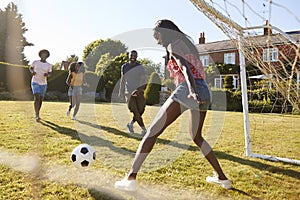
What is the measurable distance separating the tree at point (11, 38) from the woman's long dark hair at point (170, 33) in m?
37.4

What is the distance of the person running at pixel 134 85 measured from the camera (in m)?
5.85

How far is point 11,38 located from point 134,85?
126 feet

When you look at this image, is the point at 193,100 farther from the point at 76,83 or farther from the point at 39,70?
the point at 76,83

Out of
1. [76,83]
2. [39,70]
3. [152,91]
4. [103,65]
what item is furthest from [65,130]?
[103,65]

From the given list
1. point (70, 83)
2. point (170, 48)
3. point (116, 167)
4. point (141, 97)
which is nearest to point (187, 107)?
point (170, 48)

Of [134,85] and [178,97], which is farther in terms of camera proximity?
[134,85]

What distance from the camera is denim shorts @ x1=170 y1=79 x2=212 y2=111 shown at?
274 cm

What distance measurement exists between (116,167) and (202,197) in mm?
1214

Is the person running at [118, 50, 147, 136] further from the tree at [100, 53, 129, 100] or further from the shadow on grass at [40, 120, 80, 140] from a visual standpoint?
the tree at [100, 53, 129, 100]

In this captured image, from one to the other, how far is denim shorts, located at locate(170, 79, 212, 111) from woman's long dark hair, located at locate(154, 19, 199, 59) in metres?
0.32

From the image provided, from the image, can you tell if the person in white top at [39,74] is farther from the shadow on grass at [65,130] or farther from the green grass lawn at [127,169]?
the green grass lawn at [127,169]

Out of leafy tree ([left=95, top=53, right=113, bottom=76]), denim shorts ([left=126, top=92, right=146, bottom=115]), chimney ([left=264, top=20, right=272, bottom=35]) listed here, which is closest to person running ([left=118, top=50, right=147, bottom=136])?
denim shorts ([left=126, top=92, right=146, bottom=115])

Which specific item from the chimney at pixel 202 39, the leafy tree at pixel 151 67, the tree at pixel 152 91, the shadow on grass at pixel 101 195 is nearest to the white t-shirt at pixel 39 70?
the shadow on grass at pixel 101 195

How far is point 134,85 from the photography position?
5984 millimetres
